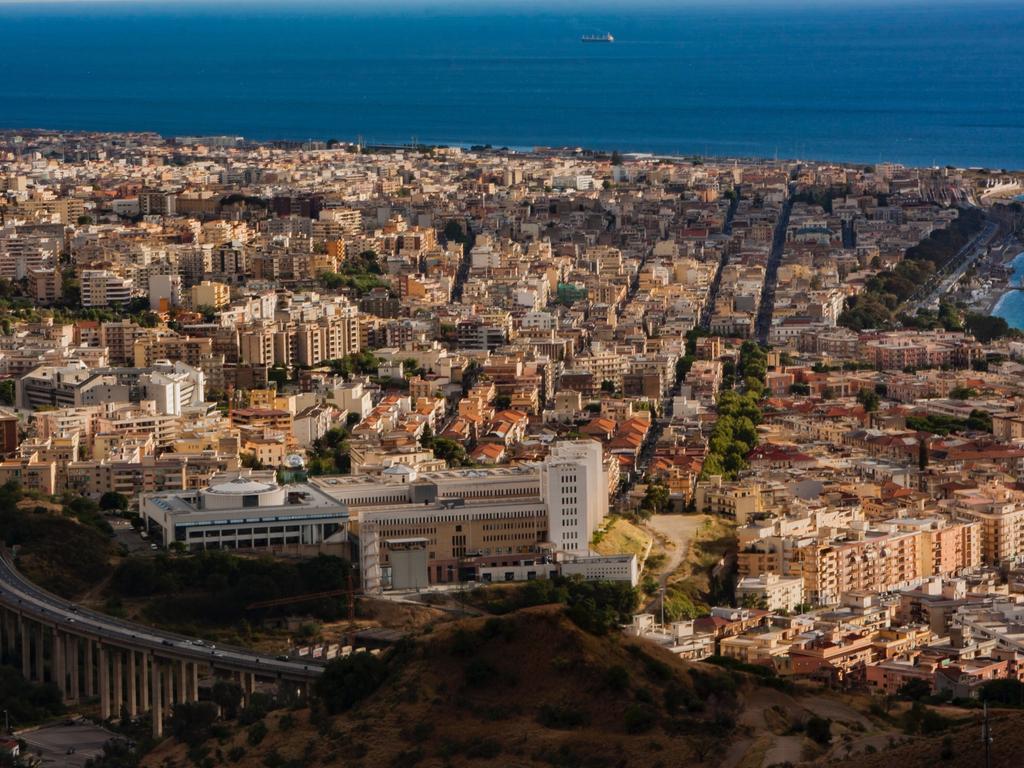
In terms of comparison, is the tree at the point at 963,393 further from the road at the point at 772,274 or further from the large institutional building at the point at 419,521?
the large institutional building at the point at 419,521

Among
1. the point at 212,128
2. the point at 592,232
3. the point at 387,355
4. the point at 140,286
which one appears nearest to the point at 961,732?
the point at 387,355

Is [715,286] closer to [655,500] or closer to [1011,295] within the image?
[1011,295]

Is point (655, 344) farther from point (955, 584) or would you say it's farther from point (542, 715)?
point (542, 715)

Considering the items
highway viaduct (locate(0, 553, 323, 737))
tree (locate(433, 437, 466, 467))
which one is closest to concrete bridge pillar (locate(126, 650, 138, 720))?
highway viaduct (locate(0, 553, 323, 737))

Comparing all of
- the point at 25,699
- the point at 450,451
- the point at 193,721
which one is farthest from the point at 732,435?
the point at 193,721

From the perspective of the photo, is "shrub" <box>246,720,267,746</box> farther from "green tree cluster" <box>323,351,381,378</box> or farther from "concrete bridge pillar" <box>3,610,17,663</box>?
"green tree cluster" <box>323,351,381,378</box>
